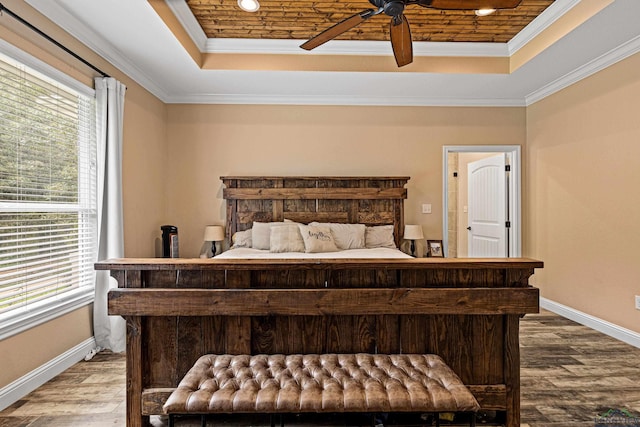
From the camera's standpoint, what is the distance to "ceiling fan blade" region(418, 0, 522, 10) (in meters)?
1.99

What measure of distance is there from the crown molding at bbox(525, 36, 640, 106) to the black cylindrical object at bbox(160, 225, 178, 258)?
15.3ft

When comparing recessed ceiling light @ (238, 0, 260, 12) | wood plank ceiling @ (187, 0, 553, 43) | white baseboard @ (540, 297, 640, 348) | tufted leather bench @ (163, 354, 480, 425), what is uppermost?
wood plank ceiling @ (187, 0, 553, 43)

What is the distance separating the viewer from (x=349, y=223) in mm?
4516

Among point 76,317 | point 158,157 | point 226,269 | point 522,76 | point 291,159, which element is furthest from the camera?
point 291,159

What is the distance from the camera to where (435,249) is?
4.66 metres

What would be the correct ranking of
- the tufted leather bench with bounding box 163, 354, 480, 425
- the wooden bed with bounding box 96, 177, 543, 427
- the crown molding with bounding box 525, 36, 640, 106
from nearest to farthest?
the tufted leather bench with bounding box 163, 354, 480, 425 < the wooden bed with bounding box 96, 177, 543, 427 < the crown molding with bounding box 525, 36, 640, 106

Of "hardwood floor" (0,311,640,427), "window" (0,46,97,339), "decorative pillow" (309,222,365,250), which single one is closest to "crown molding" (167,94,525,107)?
"decorative pillow" (309,222,365,250)

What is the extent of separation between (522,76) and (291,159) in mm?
2774

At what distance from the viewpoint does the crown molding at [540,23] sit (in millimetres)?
2949

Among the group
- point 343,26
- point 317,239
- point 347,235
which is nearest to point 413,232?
point 347,235

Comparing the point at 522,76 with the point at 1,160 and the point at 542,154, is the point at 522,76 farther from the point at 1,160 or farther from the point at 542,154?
the point at 1,160

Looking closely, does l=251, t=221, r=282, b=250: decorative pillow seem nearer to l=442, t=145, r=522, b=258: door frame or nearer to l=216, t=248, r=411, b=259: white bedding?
l=216, t=248, r=411, b=259: white bedding

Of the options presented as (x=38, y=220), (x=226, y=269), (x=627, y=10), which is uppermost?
(x=627, y=10)

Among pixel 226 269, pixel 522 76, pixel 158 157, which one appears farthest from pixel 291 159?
pixel 226 269
